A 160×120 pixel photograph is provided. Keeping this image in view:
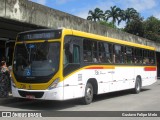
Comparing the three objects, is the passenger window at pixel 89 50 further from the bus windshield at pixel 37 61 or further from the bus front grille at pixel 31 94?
the bus front grille at pixel 31 94

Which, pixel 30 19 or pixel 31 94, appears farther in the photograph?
pixel 30 19

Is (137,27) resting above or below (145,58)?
above

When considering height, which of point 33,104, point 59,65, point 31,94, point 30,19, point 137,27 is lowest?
point 33,104

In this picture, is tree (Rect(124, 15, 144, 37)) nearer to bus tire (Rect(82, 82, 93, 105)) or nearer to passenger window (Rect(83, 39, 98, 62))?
passenger window (Rect(83, 39, 98, 62))

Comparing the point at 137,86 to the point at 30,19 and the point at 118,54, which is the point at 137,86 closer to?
the point at 118,54

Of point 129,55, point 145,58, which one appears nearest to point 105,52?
point 129,55

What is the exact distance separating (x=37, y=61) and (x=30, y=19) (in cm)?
412

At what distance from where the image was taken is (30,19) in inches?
612

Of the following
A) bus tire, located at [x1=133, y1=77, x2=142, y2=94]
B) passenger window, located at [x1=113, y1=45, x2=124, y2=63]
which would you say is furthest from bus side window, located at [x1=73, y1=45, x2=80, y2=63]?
bus tire, located at [x1=133, y1=77, x2=142, y2=94]

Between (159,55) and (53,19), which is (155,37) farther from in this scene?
(53,19)

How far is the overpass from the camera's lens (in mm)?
14305

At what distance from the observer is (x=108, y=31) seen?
24.6 meters

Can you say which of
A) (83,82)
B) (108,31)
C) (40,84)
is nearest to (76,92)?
(83,82)

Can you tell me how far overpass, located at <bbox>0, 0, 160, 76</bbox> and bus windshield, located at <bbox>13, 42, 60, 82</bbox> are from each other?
2.39 m
